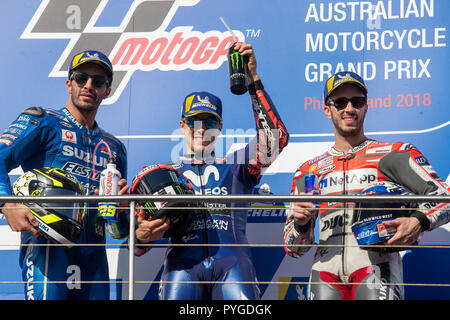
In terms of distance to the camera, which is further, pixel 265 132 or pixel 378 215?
pixel 265 132

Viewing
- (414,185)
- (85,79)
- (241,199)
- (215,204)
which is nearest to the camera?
(241,199)

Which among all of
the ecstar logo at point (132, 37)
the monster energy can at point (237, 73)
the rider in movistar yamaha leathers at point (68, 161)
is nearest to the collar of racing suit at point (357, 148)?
the monster energy can at point (237, 73)

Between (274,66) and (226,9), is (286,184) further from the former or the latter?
(226,9)

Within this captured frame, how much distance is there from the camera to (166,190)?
9.35 ft

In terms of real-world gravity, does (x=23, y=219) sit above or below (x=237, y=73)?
below

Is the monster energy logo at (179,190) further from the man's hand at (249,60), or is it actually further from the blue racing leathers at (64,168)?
the man's hand at (249,60)

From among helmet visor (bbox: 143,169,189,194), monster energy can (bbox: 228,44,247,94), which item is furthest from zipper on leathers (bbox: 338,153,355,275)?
helmet visor (bbox: 143,169,189,194)

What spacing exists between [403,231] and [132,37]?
7.78ft

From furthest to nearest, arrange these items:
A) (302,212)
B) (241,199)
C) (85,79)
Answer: (85,79) → (302,212) → (241,199)

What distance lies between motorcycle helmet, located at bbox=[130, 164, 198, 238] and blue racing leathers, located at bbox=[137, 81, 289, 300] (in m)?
0.10

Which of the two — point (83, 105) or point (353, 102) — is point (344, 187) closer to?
point (353, 102)

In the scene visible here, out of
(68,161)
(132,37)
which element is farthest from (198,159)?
(132,37)

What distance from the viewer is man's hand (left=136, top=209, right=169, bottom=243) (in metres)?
2.78
